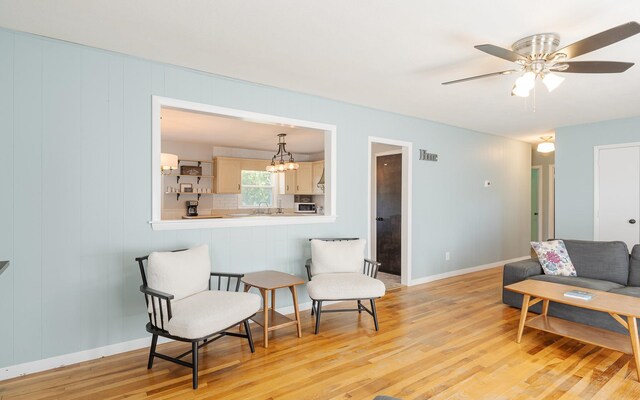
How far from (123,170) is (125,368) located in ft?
5.16

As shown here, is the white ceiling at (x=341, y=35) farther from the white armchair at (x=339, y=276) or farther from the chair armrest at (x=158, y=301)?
the chair armrest at (x=158, y=301)

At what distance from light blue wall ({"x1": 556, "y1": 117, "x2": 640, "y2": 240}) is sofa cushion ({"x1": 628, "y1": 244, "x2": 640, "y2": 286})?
1848mm

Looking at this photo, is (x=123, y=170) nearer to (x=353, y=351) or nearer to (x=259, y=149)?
(x=353, y=351)

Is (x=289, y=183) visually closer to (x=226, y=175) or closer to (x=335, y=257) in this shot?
(x=226, y=175)

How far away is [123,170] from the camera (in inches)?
118

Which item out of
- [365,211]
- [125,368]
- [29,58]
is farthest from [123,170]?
[365,211]

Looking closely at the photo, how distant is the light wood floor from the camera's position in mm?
2369

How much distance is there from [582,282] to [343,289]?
257 cm

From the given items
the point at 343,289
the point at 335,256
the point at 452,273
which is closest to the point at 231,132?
the point at 335,256

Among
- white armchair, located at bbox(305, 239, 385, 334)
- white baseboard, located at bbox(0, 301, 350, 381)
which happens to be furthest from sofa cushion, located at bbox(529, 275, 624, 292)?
white baseboard, located at bbox(0, 301, 350, 381)

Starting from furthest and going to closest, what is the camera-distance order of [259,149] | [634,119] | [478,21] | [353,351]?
1. [259,149]
2. [634,119]
3. [353,351]
4. [478,21]

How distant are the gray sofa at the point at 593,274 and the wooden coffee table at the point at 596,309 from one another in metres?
0.13

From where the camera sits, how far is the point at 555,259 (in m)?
4.14

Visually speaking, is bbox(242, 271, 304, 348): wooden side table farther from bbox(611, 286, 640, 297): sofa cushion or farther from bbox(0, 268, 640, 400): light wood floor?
bbox(611, 286, 640, 297): sofa cushion
